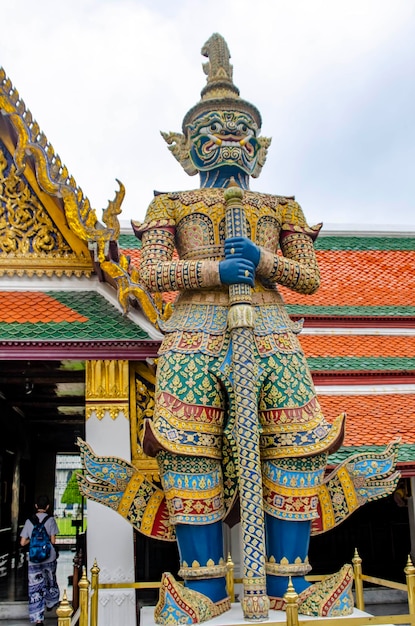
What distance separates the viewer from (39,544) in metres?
5.98

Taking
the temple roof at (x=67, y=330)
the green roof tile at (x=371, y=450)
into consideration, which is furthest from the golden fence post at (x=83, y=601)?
the green roof tile at (x=371, y=450)

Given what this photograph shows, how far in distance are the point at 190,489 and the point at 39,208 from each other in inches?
131

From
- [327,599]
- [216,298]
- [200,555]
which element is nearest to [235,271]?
[216,298]

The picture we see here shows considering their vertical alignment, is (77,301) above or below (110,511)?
above

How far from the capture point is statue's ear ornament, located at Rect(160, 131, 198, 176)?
430 centimetres

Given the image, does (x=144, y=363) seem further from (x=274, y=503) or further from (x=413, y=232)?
(x=413, y=232)

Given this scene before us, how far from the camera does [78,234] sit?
17.8 feet

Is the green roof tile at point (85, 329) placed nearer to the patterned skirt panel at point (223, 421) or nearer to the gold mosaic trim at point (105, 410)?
the gold mosaic trim at point (105, 410)

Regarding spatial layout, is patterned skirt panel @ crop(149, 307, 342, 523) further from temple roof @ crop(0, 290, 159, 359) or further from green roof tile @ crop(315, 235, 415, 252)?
green roof tile @ crop(315, 235, 415, 252)

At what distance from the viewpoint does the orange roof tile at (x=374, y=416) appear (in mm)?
5730

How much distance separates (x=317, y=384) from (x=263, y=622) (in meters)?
3.80

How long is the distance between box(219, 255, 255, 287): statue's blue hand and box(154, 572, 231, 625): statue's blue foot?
1638 mm

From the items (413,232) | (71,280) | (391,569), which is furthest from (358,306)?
(71,280)

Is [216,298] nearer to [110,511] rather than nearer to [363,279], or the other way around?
[110,511]
